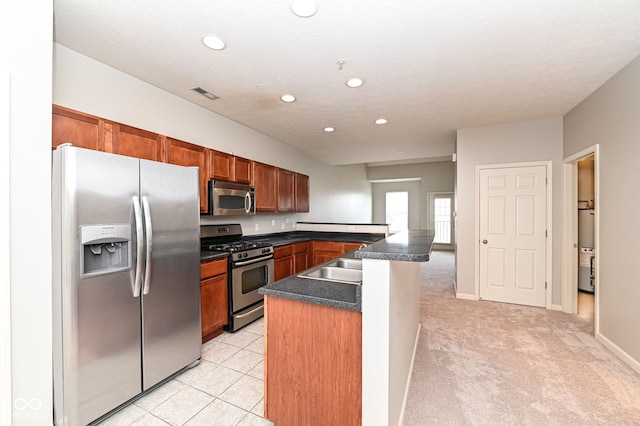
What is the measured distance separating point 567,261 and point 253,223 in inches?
179

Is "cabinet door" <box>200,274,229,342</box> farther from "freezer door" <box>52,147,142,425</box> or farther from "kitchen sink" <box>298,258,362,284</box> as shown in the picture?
"kitchen sink" <box>298,258,362,284</box>

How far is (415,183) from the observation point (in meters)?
10.2

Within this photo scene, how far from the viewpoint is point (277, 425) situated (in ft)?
5.22

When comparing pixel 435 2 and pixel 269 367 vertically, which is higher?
pixel 435 2

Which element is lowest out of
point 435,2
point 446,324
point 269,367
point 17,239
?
point 446,324

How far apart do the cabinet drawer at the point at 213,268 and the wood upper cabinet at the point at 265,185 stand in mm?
1272

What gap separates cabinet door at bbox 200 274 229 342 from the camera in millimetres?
2713

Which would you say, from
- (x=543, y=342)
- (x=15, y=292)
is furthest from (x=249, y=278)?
(x=543, y=342)

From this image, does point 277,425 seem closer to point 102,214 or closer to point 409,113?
point 102,214

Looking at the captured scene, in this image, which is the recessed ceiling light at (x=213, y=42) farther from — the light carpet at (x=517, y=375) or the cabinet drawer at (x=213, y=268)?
the light carpet at (x=517, y=375)

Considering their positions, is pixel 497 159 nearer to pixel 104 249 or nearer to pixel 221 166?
pixel 221 166

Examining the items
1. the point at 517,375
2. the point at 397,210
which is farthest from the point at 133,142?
the point at 397,210

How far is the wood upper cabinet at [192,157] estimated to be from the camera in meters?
2.78

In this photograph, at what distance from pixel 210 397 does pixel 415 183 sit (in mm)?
9673
